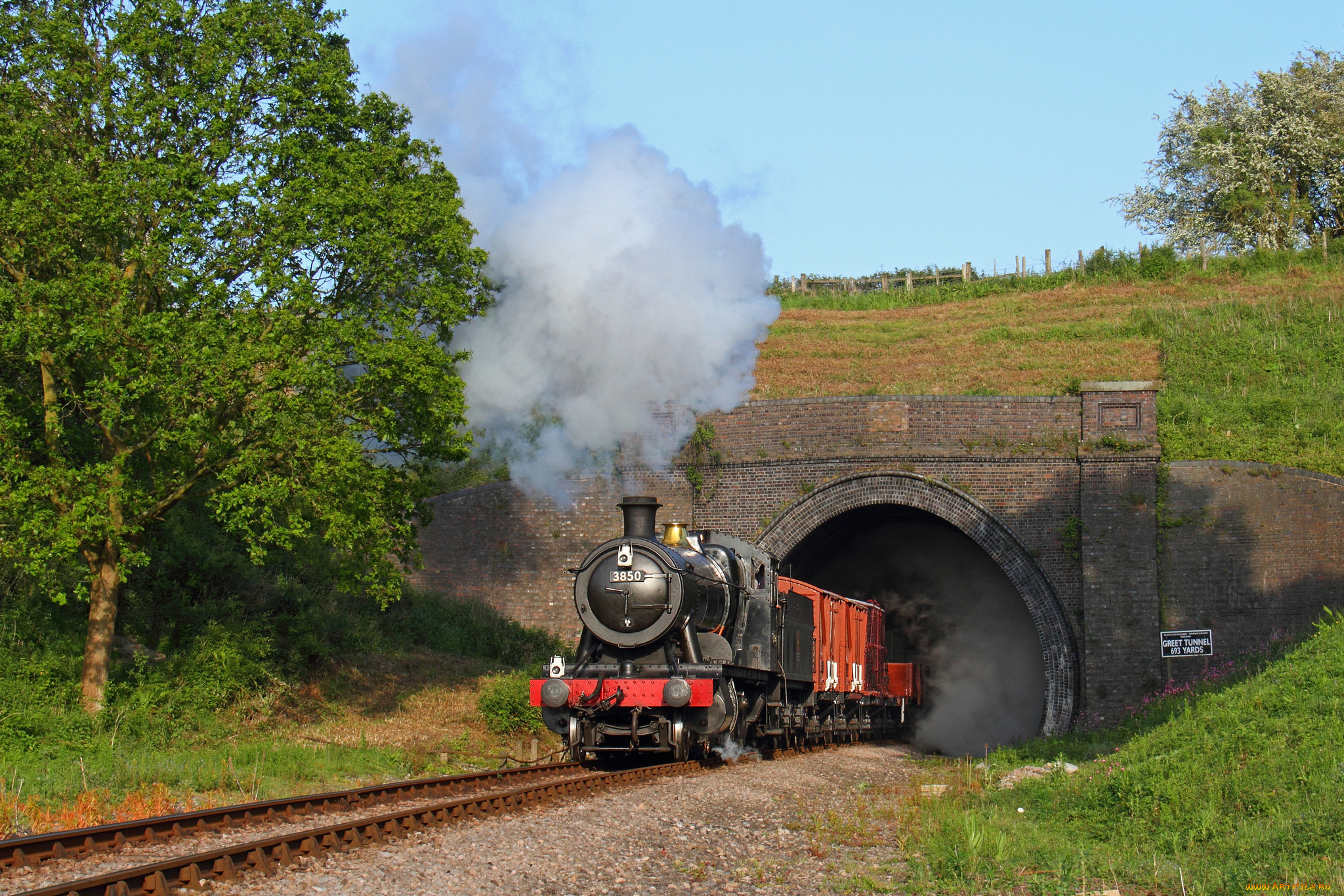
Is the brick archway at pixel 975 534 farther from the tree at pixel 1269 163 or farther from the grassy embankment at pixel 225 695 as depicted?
the tree at pixel 1269 163

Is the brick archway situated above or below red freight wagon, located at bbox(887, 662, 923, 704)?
above

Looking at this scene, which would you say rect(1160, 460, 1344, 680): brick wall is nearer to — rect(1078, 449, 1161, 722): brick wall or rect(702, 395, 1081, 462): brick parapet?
rect(1078, 449, 1161, 722): brick wall

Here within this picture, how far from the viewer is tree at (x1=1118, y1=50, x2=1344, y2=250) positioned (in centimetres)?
4912

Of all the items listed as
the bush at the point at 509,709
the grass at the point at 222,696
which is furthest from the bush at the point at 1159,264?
the bush at the point at 509,709

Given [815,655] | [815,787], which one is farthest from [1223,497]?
[815,787]

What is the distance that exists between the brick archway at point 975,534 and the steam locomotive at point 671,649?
744 centimetres

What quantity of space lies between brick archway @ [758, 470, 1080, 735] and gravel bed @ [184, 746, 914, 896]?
12616 millimetres

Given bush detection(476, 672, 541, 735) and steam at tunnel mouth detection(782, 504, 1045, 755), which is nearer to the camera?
bush detection(476, 672, 541, 735)

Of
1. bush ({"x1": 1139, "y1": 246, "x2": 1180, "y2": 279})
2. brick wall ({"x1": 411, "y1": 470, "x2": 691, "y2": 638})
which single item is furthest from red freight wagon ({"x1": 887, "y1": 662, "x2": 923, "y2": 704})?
bush ({"x1": 1139, "y1": 246, "x2": 1180, "y2": 279})

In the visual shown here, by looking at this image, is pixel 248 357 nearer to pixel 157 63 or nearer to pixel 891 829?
pixel 157 63

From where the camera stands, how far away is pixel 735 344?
22.9 m

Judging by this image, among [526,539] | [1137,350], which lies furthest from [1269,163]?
[526,539]

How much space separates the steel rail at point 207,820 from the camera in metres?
7.88

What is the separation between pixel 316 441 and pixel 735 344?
32.1 feet
